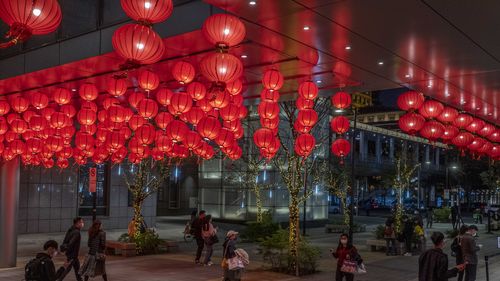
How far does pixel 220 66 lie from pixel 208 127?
204 inches

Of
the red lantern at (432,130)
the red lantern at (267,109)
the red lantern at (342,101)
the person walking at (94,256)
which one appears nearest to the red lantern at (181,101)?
the red lantern at (267,109)

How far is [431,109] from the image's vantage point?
14.8m

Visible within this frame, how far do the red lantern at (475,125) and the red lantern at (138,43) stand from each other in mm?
13974

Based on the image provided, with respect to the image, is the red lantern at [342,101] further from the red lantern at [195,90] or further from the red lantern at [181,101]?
the red lantern at [181,101]

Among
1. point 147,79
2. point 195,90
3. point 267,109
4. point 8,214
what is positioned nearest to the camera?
point 147,79

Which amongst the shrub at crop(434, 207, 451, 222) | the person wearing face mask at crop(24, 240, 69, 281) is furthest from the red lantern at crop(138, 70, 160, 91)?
the shrub at crop(434, 207, 451, 222)

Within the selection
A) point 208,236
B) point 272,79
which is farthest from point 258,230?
point 272,79

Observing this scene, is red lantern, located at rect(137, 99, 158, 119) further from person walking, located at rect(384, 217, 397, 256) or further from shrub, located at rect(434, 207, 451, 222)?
shrub, located at rect(434, 207, 451, 222)

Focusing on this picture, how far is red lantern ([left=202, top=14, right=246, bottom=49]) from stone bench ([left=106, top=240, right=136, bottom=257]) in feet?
41.6

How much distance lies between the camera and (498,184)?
38312 mm

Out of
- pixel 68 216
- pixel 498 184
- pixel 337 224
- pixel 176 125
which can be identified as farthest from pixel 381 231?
pixel 498 184

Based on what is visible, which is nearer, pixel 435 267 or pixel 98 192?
pixel 435 267

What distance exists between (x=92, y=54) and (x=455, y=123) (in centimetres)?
1227

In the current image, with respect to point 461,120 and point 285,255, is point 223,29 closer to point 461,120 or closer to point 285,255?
point 285,255
